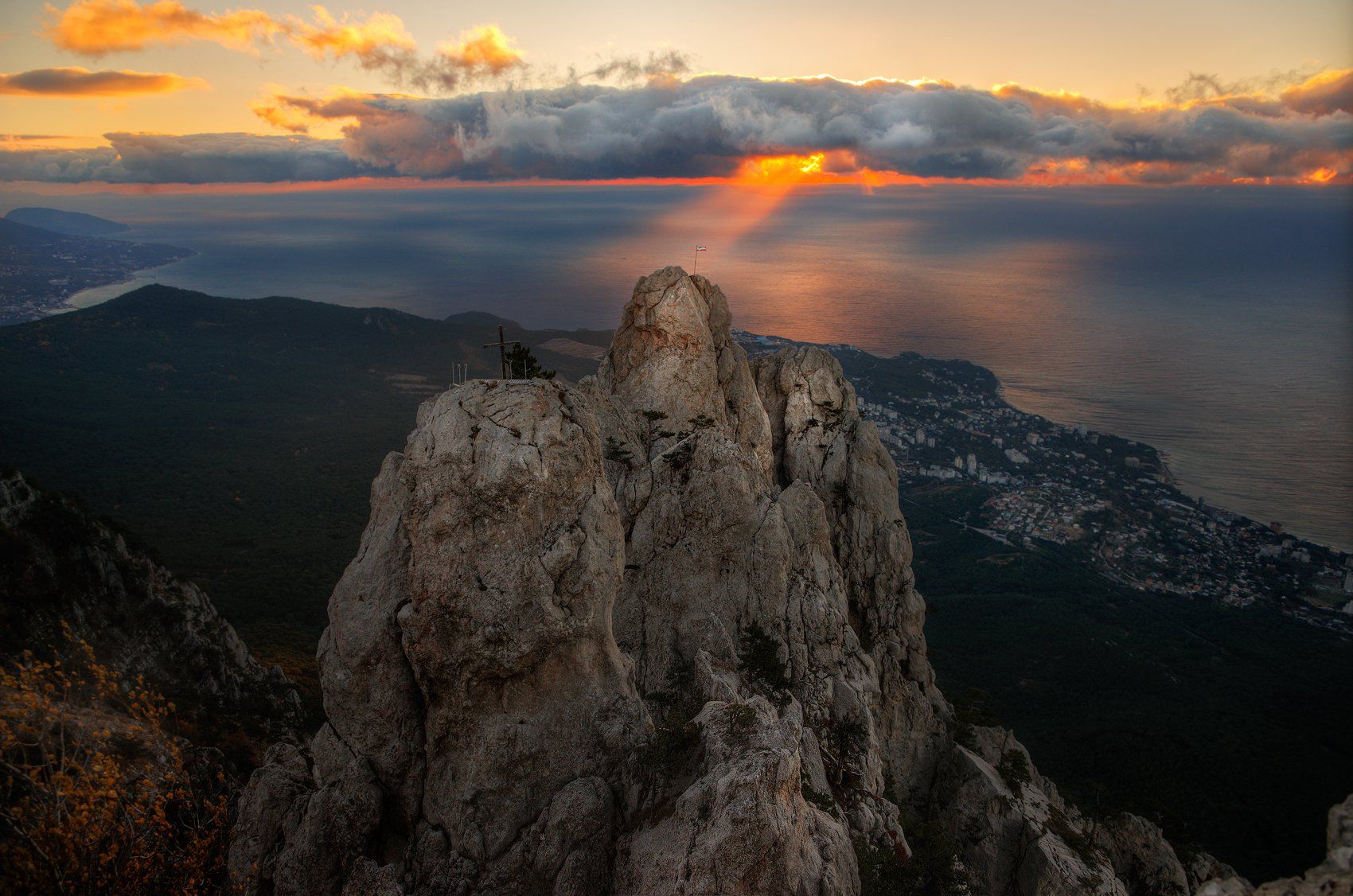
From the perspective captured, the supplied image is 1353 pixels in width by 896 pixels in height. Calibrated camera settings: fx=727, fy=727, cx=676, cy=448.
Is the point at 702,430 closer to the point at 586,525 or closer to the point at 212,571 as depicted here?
the point at 586,525

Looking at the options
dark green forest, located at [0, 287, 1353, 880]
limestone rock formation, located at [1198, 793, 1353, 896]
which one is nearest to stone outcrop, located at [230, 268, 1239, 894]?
limestone rock formation, located at [1198, 793, 1353, 896]

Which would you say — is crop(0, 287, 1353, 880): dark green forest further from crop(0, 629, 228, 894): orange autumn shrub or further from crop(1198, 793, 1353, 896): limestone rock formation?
crop(0, 629, 228, 894): orange autumn shrub

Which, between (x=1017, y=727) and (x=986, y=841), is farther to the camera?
(x=1017, y=727)

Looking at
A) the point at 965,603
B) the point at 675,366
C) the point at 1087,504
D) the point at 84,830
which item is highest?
the point at 675,366

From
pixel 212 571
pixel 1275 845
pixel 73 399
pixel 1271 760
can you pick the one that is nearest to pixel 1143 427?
pixel 1271 760

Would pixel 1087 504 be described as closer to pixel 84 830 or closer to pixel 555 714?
pixel 555 714

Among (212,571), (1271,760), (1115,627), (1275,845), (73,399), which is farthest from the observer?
(73,399)

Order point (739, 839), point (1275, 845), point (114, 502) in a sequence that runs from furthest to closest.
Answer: point (114, 502) → point (1275, 845) → point (739, 839)

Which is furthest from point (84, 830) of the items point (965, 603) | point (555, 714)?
point (965, 603)
